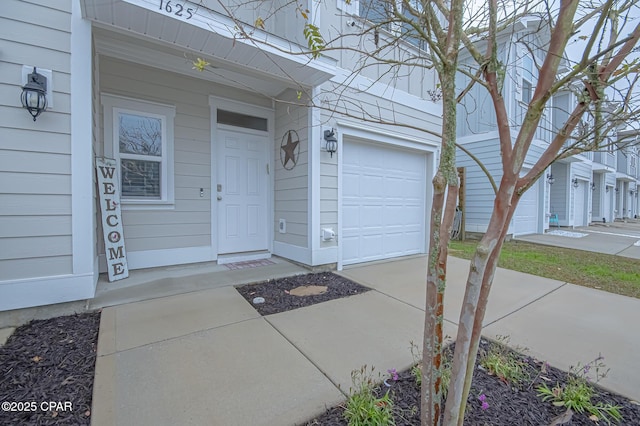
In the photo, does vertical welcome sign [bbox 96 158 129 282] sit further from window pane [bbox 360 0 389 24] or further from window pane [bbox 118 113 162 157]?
window pane [bbox 360 0 389 24]

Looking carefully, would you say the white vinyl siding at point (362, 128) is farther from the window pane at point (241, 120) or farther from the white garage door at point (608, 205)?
the white garage door at point (608, 205)

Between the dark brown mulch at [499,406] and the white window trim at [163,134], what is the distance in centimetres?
344

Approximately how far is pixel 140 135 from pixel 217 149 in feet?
3.18

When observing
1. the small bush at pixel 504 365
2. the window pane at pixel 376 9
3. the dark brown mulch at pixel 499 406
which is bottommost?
the dark brown mulch at pixel 499 406

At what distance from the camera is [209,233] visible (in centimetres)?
414

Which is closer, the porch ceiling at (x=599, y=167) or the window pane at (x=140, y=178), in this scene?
the window pane at (x=140, y=178)

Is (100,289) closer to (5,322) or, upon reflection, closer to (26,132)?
(5,322)

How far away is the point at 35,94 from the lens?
Result: 7.34 feet

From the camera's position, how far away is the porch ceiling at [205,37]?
8.09 feet

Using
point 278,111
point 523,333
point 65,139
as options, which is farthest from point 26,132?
point 523,333

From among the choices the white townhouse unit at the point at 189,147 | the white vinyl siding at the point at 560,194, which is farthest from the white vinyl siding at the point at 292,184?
the white vinyl siding at the point at 560,194

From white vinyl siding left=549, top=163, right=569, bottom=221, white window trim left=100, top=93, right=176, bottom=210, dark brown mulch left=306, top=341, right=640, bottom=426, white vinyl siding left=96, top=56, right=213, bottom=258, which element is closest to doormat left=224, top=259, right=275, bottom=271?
white vinyl siding left=96, top=56, right=213, bottom=258

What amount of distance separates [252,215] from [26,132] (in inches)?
105

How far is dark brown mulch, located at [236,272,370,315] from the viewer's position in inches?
109
